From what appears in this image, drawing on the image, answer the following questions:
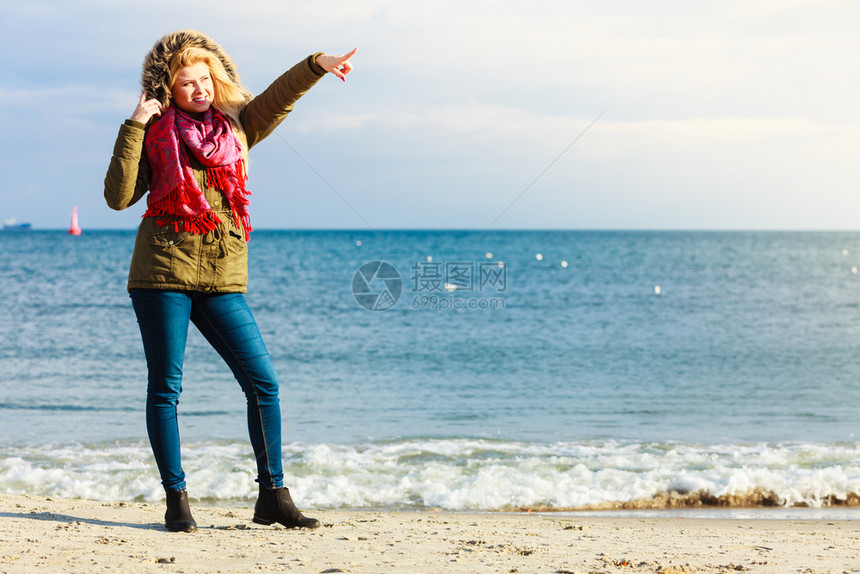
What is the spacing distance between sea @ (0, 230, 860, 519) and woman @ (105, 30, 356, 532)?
208cm

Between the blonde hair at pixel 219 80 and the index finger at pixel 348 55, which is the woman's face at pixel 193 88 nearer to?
the blonde hair at pixel 219 80

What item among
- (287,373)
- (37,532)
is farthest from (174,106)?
(287,373)

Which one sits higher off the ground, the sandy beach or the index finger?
the index finger

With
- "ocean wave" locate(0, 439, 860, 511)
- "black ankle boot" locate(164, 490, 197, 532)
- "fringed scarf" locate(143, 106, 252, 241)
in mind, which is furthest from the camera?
"ocean wave" locate(0, 439, 860, 511)

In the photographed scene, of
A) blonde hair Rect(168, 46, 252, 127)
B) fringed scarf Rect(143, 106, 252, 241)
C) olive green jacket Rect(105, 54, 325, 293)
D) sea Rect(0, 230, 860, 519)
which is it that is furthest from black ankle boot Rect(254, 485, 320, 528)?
sea Rect(0, 230, 860, 519)

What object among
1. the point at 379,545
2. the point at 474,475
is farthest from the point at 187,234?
the point at 474,475

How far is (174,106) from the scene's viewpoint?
9.24 feet

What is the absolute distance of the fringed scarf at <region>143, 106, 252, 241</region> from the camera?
2707mm

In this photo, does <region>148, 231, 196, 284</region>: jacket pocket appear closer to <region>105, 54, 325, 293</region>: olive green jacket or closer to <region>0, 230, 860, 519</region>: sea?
<region>105, 54, 325, 293</region>: olive green jacket

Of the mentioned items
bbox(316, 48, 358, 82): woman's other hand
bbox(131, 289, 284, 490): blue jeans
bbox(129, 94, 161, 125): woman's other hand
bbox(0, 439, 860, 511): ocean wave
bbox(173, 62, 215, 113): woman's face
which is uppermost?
bbox(316, 48, 358, 82): woman's other hand

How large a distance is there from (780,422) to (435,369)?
4.69 metres

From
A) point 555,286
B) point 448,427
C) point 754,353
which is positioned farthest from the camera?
point 555,286

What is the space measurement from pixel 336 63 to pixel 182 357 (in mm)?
1314

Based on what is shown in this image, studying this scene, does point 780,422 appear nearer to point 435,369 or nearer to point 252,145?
point 435,369
